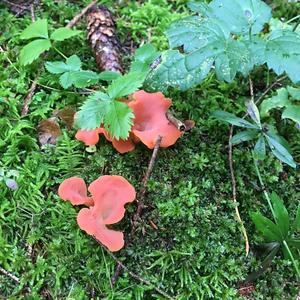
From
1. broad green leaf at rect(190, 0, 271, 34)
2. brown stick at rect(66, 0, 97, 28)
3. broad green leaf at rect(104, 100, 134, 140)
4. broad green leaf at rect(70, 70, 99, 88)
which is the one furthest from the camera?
brown stick at rect(66, 0, 97, 28)

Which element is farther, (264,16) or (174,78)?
(264,16)

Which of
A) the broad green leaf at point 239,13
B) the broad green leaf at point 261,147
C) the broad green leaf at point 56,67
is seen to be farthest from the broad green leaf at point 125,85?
the broad green leaf at point 261,147

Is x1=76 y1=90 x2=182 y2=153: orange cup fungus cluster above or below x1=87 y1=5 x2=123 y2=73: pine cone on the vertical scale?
below

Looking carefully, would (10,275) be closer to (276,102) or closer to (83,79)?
(83,79)

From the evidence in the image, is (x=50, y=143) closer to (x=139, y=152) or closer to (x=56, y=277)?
(x=139, y=152)

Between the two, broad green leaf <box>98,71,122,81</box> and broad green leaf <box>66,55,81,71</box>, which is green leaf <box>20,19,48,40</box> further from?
broad green leaf <box>98,71,122,81</box>

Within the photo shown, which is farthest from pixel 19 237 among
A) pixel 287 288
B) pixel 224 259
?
pixel 287 288

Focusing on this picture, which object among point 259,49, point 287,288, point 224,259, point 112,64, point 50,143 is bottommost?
point 287,288

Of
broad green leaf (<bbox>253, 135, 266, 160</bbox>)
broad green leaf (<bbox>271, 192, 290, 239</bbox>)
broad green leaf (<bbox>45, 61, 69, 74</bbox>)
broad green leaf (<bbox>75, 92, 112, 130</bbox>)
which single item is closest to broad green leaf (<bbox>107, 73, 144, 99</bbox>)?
broad green leaf (<bbox>75, 92, 112, 130</bbox>)

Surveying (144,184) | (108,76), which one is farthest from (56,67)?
(144,184)
